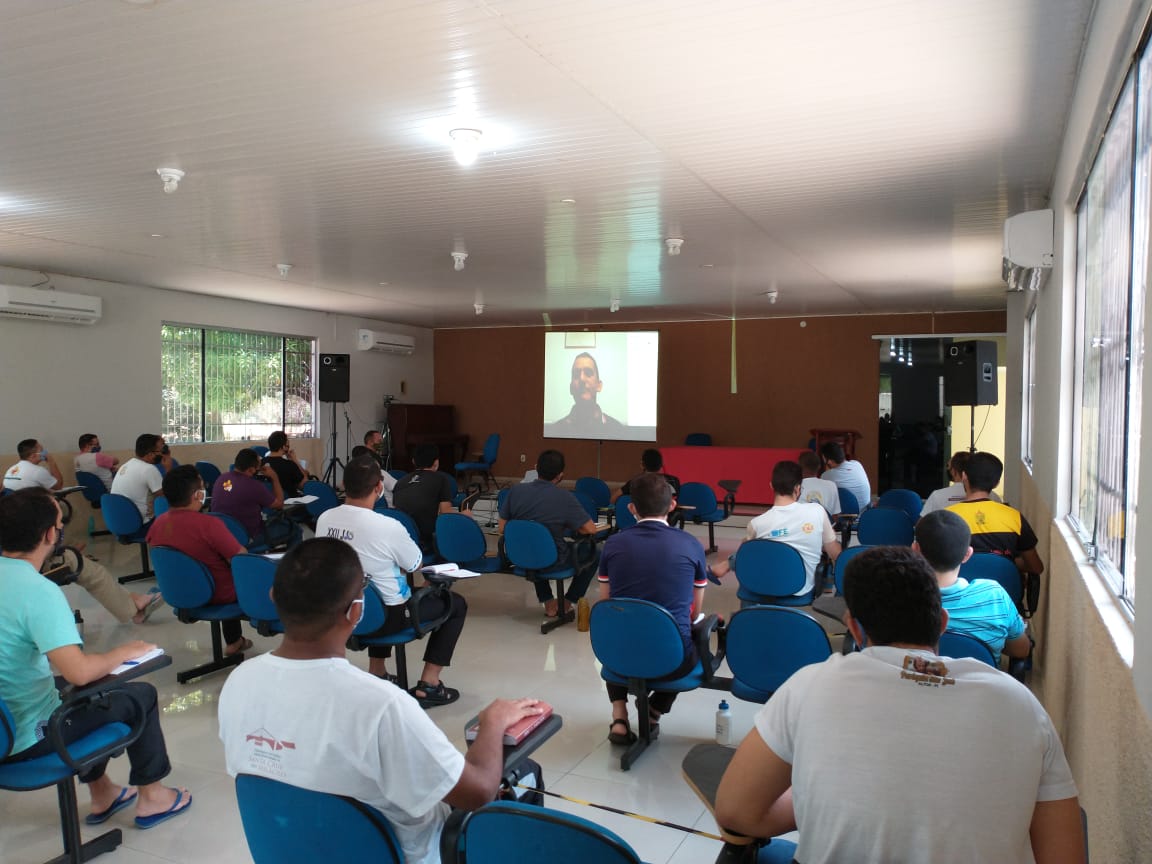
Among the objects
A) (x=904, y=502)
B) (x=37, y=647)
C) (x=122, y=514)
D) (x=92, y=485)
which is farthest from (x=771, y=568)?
(x=92, y=485)

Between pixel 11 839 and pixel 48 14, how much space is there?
302cm

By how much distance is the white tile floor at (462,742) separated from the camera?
285 cm

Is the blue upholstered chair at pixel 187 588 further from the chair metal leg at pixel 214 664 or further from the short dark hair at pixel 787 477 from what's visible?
the short dark hair at pixel 787 477

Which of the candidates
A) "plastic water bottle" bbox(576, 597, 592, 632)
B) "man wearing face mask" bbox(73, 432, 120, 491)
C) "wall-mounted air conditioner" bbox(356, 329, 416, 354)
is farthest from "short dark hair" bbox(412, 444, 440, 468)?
"wall-mounted air conditioner" bbox(356, 329, 416, 354)

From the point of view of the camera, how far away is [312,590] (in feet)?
5.54

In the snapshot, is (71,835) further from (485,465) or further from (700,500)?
(485,465)

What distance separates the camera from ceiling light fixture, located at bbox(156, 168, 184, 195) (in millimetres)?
4887

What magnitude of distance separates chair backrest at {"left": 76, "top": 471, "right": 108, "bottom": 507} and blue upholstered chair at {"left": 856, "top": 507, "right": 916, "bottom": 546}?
7.66 metres

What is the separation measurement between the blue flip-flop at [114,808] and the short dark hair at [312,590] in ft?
6.72

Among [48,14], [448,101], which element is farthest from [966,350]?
[48,14]

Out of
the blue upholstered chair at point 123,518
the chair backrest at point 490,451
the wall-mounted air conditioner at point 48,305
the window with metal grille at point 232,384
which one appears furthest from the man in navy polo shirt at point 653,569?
the chair backrest at point 490,451

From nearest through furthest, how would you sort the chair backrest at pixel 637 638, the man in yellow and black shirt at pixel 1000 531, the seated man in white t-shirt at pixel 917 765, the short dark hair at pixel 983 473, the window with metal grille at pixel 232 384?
the seated man in white t-shirt at pixel 917 765, the chair backrest at pixel 637 638, the man in yellow and black shirt at pixel 1000 531, the short dark hair at pixel 983 473, the window with metal grille at pixel 232 384

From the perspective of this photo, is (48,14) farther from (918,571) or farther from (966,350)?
(966,350)

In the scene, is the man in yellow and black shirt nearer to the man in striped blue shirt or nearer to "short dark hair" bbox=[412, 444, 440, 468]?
the man in striped blue shirt
